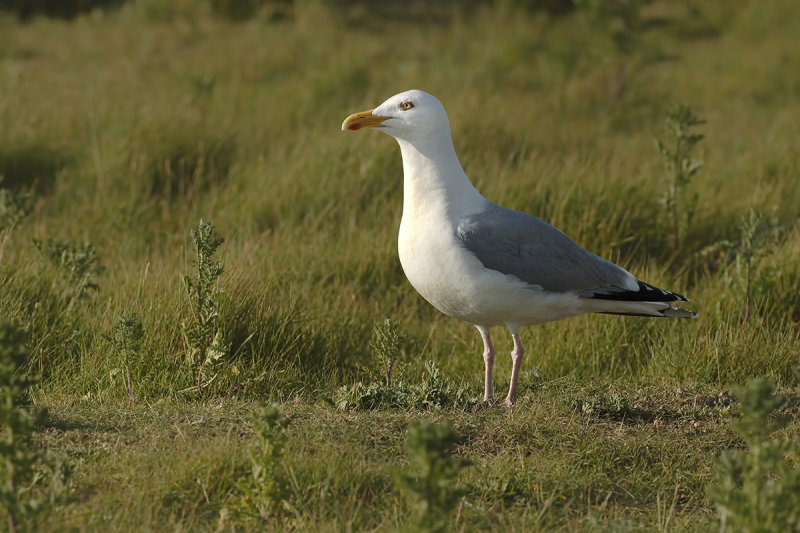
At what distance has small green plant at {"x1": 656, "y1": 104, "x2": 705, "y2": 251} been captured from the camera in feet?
20.6

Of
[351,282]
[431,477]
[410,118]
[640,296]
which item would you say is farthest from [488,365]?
[431,477]

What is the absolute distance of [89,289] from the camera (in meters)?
5.75

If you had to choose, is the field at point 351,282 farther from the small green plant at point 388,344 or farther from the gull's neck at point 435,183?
the gull's neck at point 435,183

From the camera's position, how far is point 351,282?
6012mm

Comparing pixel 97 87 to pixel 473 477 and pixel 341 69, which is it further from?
pixel 473 477

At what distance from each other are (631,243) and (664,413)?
2156 mm

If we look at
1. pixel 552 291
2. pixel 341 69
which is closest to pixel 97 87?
pixel 341 69

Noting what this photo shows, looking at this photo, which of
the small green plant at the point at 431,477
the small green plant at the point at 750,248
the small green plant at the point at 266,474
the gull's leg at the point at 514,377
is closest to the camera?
the small green plant at the point at 431,477

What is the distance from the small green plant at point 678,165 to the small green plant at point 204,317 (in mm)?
2990

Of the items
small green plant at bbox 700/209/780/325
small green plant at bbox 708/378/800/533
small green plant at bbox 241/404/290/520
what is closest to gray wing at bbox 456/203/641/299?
small green plant at bbox 700/209/780/325

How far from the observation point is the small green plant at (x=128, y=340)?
14.8ft

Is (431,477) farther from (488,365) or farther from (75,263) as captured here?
(75,263)

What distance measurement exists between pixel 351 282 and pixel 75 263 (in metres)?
1.53

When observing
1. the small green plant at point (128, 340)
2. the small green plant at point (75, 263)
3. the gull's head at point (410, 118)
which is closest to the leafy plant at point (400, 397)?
the small green plant at point (128, 340)
